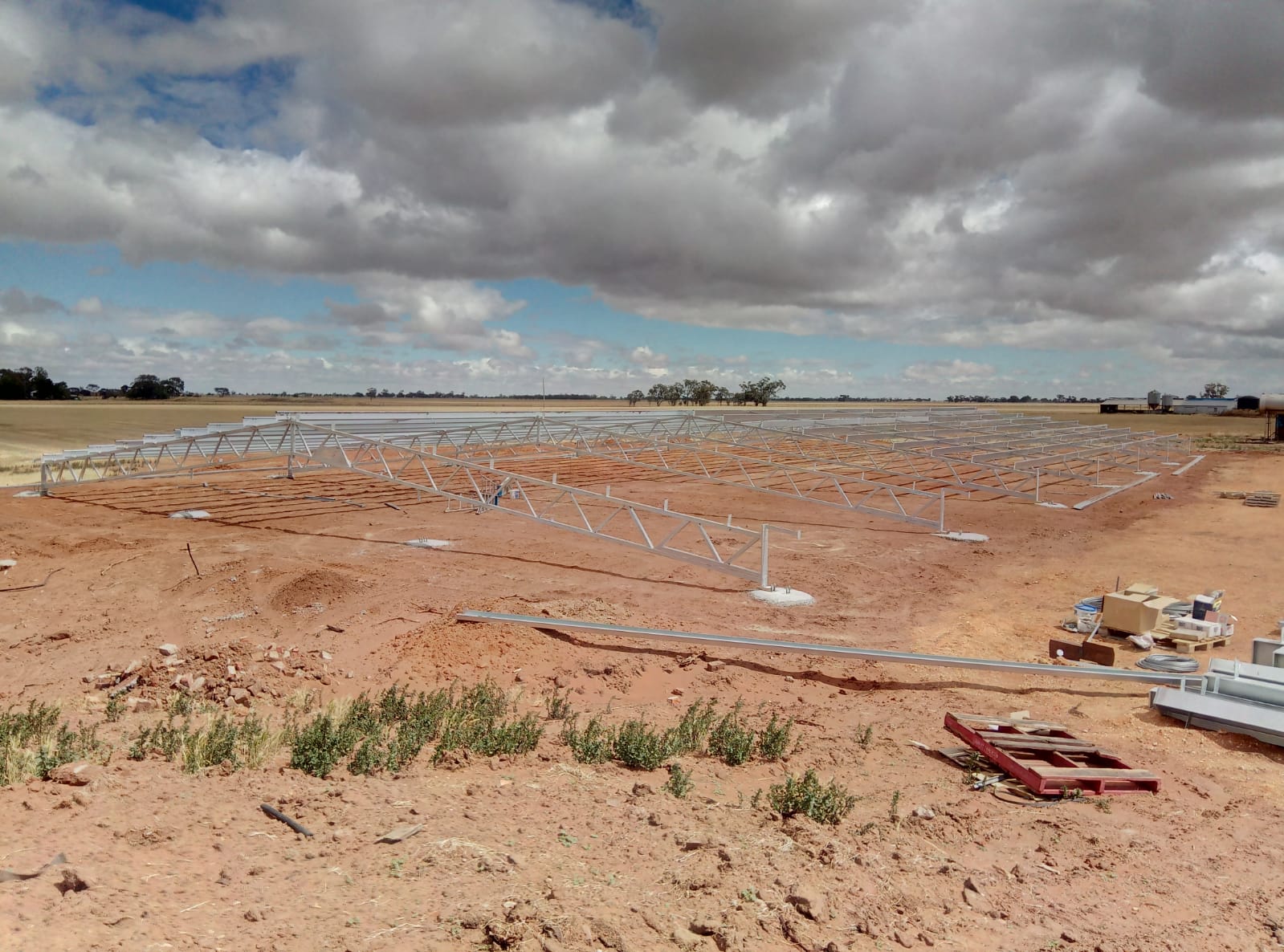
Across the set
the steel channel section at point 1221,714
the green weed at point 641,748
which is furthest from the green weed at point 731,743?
the steel channel section at point 1221,714

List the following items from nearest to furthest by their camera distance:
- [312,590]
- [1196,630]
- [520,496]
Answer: [1196,630]
[312,590]
[520,496]

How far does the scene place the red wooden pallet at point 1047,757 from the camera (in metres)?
7.88

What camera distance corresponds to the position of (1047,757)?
28.1 feet

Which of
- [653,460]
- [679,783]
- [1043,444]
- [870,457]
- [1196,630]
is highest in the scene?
[1043,444]

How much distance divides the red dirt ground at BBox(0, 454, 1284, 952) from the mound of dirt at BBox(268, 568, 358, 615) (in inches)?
3.2

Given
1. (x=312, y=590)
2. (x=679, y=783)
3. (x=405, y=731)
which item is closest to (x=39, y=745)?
(x=405, y=731)

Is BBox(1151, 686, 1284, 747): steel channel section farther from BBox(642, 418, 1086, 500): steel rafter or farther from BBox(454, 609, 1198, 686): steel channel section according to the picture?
BBox(642, 418, 1086, 500): steel rafter

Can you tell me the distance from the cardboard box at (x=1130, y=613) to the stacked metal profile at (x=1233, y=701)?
9.32 feet

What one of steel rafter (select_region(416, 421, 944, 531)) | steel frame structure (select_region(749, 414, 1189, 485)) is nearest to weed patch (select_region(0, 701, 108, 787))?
steel rafter (select_region(416, 421, 944, 531))

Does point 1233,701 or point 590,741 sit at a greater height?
point 1233,701

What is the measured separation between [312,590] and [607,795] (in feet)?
33.8

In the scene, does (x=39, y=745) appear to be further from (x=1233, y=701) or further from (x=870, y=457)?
(x=870, y=457)

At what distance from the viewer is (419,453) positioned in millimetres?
21656

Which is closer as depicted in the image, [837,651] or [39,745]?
[39,745]
